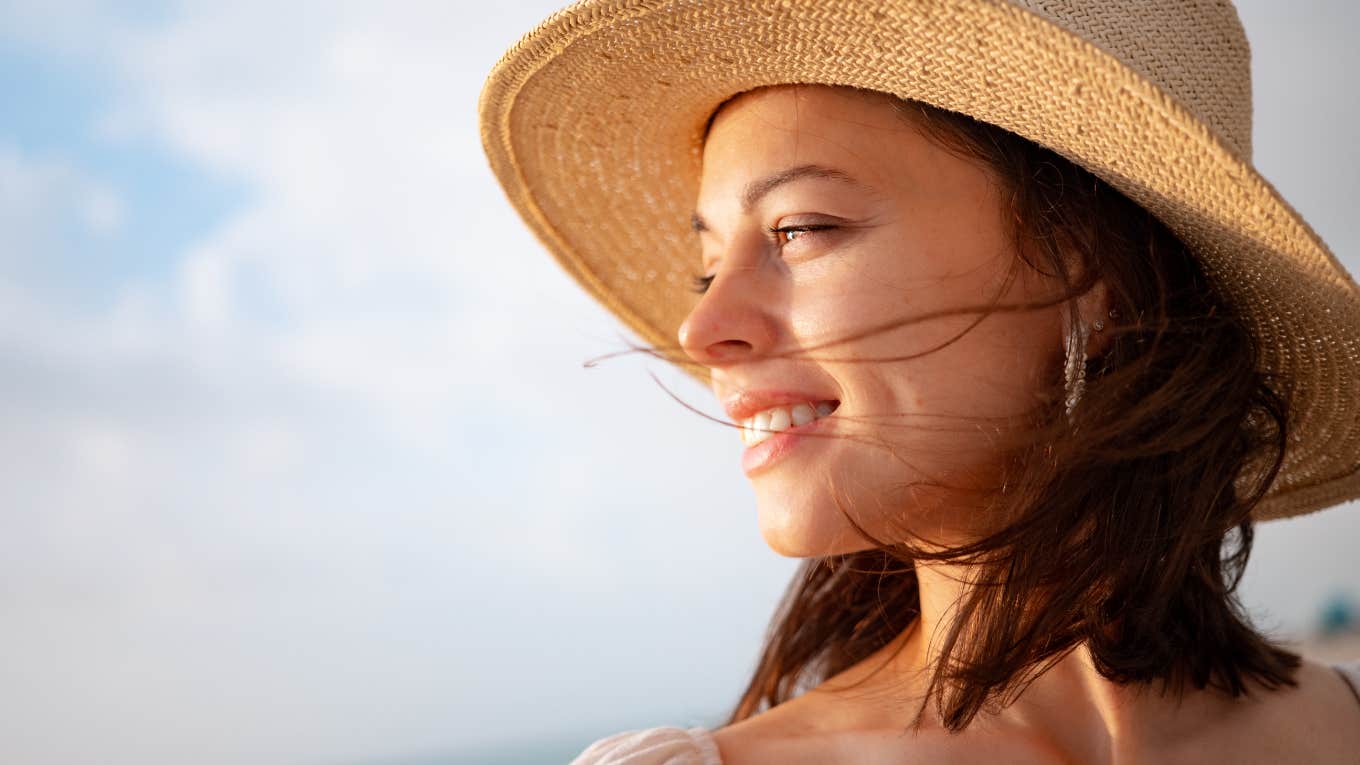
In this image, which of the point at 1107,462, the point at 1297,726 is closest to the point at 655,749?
the point at 1107,462

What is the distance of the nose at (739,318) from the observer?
1.47m

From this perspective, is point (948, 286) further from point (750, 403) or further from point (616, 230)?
point (616, 230)

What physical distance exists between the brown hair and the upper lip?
0.23 metres

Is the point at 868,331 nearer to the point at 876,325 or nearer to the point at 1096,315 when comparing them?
the point at 876,325

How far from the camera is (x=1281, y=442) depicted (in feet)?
5.25

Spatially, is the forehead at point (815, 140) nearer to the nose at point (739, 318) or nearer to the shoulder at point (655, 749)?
the nose at point (739, 318)

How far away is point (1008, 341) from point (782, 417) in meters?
0.32

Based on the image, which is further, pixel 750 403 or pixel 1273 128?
pixel 1273 128

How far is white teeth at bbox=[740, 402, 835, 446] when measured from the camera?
1.45 m

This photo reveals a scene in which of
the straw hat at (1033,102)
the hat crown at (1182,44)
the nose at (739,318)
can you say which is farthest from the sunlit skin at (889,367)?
the hat crown at (1182,44)

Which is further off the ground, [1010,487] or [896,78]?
[896,78]

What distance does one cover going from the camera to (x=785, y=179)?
1479 mm

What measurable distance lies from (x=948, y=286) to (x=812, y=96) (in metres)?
0.35

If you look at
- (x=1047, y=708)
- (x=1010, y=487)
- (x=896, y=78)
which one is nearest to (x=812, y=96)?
(x=896, y=78)
